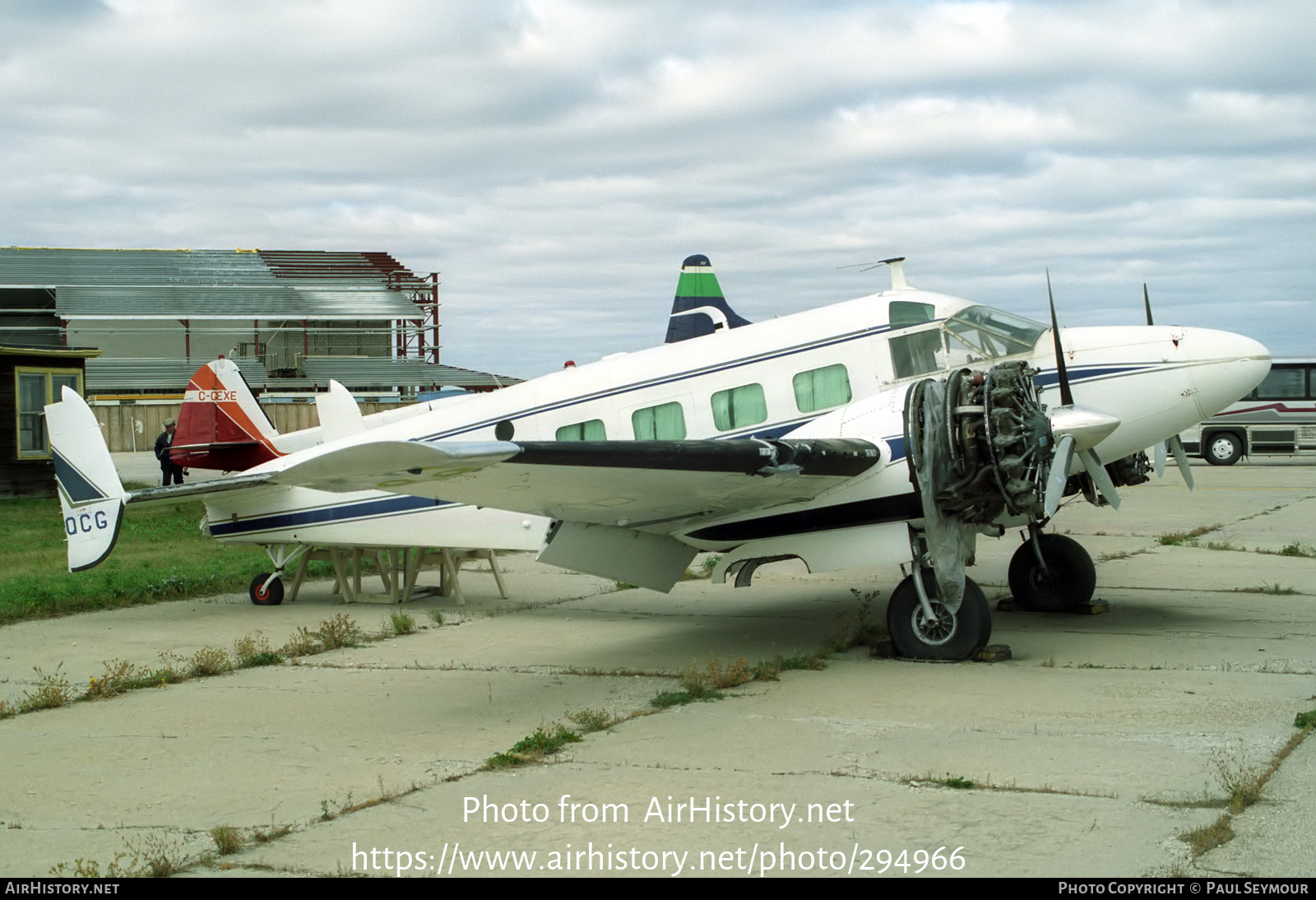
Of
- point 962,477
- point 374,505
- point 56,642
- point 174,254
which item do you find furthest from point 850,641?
point 174,254

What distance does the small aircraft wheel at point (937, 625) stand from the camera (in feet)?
27.7

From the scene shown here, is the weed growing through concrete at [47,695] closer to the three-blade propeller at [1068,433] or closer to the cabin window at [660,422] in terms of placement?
the cabin window at [660,422]

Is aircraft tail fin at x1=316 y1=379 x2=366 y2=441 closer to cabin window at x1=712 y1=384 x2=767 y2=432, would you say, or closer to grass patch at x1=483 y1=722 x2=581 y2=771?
cabin window at x1=712 y1=384 x2=767 y2=432

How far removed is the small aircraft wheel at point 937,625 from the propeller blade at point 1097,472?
1.37 meters

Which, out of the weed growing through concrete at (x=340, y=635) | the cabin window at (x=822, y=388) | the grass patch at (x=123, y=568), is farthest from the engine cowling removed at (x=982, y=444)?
the grass patch at (x=123, y=568)

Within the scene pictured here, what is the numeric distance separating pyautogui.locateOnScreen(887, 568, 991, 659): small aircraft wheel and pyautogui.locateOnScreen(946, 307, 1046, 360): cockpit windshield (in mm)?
2123

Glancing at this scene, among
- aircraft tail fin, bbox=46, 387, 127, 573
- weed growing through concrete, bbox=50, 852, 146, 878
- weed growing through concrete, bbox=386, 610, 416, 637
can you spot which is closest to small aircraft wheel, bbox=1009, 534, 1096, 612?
weed growing through concrete, bbox=386, 610, 416, 637

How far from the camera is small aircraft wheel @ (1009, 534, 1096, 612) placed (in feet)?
35.6

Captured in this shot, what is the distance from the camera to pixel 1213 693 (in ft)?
23.8

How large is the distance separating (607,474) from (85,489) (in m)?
6.38

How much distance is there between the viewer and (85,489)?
11.2 m

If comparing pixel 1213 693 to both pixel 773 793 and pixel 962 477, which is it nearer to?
pixel 962 477

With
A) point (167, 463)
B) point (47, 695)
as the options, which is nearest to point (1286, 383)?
point (167, 463)

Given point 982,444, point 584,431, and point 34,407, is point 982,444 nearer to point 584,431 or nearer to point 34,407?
point 584,431
